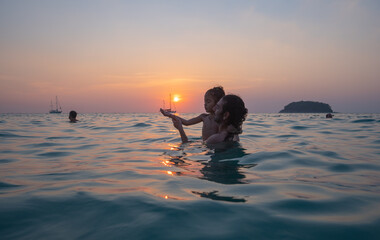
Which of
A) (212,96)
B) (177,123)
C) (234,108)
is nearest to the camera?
(234,108)

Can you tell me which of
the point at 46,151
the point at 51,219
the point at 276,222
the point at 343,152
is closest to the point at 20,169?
the point at 46,151

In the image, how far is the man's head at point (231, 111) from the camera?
5781mm

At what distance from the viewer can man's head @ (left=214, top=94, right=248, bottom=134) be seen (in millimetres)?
5781

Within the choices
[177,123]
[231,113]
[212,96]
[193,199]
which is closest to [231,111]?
[231,113]

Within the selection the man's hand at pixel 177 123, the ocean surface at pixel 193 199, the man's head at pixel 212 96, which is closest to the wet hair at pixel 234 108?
the ocean surface at pixel 193 199

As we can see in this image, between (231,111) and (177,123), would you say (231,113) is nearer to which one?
(231,111)

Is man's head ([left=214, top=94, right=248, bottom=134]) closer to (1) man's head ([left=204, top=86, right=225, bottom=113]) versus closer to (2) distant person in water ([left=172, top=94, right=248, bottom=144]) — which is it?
(2) distant person in water ([left=172, top=94, right=248, bottom=144])

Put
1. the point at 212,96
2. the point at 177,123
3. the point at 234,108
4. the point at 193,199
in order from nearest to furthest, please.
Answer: the point at 193,199
the point at 234,108
the point at 177,123
the point at 212,96

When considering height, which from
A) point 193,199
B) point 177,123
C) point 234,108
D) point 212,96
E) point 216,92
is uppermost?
point 216,92

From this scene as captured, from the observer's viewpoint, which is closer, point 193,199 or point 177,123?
point 193,199

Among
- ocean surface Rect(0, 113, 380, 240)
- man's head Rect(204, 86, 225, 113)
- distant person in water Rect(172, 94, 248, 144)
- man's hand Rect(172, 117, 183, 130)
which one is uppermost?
man's head Rect(204, 86, 225, 113)

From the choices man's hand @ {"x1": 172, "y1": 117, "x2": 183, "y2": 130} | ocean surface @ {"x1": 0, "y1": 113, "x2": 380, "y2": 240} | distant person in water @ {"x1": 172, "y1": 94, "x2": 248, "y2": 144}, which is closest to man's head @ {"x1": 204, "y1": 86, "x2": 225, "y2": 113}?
man's hand @ {"x1": 172, "y1": 117, "x2": 183, "y2": 130}

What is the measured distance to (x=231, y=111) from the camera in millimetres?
5805

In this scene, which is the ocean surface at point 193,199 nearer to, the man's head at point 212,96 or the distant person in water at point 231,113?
the distant person in water at point 231,113
